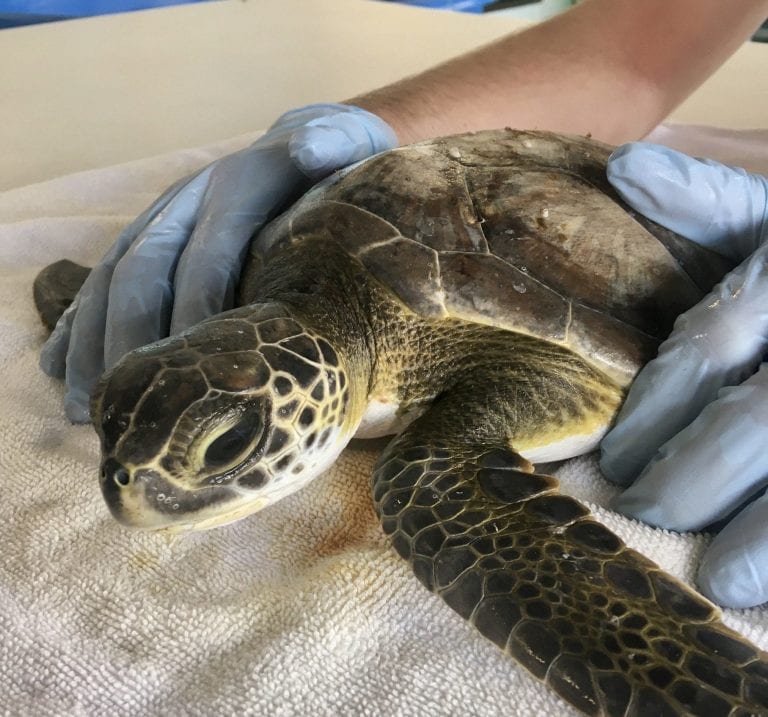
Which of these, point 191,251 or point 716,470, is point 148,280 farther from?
point 716,470

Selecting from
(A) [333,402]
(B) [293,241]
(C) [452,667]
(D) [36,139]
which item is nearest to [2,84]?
(D) [36,139]

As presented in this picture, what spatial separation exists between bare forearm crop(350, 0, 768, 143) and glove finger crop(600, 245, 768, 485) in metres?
0.94

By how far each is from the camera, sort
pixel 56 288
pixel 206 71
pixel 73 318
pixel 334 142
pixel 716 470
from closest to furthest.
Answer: pixel 716 470
pixel 334 142
pixel 73 318
pixel 56 288
pixel 206 71

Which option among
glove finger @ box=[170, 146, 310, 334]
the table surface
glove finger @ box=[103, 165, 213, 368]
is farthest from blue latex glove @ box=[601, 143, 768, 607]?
the table surface

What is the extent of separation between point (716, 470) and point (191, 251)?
88cm

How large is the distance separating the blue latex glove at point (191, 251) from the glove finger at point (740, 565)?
811mm

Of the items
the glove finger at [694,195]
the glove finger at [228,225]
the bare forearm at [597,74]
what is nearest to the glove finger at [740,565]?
the glove finger at [694,195]

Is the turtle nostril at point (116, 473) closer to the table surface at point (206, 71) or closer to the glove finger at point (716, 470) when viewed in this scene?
the glove finger at point (716, 470)

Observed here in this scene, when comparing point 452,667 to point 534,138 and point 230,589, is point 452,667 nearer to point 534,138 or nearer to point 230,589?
point 230,589

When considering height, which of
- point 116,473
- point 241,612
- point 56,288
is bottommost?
point 56,288

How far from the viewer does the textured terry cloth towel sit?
0.67 metres

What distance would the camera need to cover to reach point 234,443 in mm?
779

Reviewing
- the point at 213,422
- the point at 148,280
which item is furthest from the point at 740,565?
the point at 148,280

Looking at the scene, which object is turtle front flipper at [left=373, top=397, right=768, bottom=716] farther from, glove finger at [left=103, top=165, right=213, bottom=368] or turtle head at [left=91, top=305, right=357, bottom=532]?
glove finger at [left=103, top=165, right=213, bottom=368]
